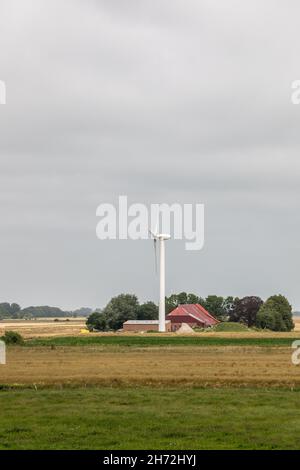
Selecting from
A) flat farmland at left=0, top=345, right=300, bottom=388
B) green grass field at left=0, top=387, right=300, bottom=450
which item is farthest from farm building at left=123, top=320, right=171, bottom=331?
green grass field at left=0, top=387, right=300, bottom=450

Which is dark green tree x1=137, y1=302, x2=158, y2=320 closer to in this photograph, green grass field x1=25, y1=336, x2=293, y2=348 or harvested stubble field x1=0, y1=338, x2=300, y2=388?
green grass field x1=25, y1=336, x2=293, y2=348

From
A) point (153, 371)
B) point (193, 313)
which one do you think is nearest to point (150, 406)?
point (153, 371)

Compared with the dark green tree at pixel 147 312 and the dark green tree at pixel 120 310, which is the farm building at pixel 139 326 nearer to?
the dark green tree at pixel 120 310

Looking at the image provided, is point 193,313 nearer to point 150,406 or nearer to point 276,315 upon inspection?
point 276,315

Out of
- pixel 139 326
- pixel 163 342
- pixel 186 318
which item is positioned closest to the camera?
pixel 163 342

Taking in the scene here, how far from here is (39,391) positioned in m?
37.5

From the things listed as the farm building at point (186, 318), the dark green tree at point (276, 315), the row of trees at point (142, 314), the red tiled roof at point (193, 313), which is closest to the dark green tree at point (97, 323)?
the row of trees at point (142, 314)

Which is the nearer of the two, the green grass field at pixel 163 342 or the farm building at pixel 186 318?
the green grass field at pixel 163 342

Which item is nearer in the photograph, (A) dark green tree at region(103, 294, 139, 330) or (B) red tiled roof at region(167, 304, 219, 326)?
(A) dark green tree at region(103, 294, 139, 330)

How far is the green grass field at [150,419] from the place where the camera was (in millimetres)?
24531

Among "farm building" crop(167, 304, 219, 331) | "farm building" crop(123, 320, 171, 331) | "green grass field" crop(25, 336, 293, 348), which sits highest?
"farm building" crop(167, 304, 219, 331)

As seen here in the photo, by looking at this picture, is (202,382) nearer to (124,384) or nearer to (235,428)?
(124,384)

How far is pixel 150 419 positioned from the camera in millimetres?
28656

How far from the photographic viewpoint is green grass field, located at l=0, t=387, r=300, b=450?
24.5 m
